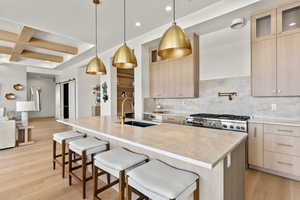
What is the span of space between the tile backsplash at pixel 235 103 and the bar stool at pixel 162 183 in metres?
2.42

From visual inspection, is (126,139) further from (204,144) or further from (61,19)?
(61,19)

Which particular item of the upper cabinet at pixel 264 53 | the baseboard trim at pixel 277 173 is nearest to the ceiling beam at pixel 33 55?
the upper cabinet at pixel 264 53

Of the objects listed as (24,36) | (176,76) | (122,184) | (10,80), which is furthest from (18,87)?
(122,184)

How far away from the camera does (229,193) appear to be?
1313 millimetres

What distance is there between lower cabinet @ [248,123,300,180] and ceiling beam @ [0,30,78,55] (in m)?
5.29

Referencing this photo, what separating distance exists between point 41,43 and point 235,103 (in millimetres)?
5172

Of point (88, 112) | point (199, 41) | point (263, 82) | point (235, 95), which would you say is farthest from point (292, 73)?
point (88, 112)

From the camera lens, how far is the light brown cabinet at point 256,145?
8.34 ft

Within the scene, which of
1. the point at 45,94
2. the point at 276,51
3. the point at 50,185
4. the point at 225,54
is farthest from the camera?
the point at 45,94

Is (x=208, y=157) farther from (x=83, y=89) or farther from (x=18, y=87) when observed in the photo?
(x=18, y=87)

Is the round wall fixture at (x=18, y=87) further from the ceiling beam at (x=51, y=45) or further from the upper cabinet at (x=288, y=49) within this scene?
the upper cabinet at (x=288, y=49)

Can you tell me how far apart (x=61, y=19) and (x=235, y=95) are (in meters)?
3.84

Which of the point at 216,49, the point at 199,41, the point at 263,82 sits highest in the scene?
the point at 199,41

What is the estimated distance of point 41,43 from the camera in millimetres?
4242
